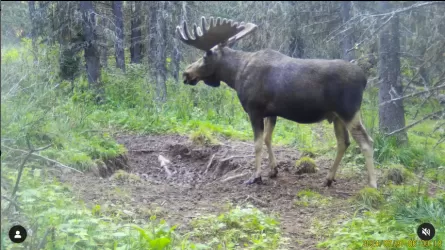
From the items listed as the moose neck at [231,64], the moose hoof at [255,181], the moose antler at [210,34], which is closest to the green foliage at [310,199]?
the moose hoof at [255,181]

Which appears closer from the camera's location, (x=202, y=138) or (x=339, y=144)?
(x=339, y=144)

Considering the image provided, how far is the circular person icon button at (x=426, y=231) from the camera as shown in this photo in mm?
4162

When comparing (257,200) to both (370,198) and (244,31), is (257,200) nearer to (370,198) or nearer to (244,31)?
(370,198)

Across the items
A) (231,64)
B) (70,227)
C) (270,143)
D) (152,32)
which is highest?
(152,32)

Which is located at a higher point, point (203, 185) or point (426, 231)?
point (426, 231)

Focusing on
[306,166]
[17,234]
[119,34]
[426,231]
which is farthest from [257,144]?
[17,234]

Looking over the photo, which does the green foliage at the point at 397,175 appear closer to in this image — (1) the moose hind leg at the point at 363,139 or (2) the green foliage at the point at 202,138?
(1) the moose hind leg at the point at 363,139

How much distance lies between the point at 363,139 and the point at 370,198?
3.22ft

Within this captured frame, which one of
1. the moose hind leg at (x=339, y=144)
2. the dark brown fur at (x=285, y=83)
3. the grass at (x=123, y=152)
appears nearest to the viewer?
the grass at (x=123, y=152)

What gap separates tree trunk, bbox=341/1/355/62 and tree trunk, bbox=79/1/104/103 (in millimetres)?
3285

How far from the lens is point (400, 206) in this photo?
5188 mm

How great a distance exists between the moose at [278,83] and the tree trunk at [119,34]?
0.90 m

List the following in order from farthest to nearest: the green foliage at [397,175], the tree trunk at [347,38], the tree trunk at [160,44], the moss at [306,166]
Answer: the tree trunk at [160,44] → the moss at [306,166] → the green foliage at [397,175] → the tree trunk at [347,38]

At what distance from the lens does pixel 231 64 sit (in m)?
8.02
